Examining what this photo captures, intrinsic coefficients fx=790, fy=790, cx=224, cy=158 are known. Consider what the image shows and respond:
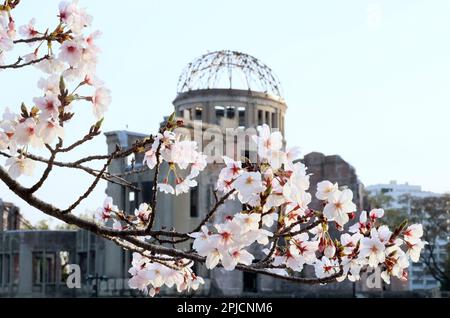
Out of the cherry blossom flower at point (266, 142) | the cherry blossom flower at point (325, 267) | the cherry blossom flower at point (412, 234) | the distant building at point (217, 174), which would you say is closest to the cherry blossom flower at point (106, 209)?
the cherry blossom flower at point (325, 267)

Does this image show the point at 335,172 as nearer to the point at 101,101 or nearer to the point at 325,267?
the point at 325,267

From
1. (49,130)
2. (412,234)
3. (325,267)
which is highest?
(49,130)

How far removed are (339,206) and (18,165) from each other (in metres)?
2.24

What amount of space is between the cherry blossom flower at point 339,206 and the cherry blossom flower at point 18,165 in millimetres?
2071

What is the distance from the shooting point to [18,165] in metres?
5.52

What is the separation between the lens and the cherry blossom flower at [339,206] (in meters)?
5.30

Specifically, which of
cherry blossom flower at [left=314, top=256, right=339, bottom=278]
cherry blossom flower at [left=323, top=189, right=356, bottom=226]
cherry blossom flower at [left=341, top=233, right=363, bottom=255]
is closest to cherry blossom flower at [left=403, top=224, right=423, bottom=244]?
cherry blossom flower at [left=341, top=233, right=363, bottom=255]

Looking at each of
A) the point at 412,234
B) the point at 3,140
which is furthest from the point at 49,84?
the point at 412,234

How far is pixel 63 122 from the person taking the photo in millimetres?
4965

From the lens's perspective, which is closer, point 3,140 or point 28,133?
point 28,133

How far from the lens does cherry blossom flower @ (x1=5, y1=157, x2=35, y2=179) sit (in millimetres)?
5496

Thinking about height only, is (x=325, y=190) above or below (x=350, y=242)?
above

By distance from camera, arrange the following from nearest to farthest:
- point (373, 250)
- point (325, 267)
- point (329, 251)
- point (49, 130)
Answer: point (49, 130) → point (373, 250) → point (329, 251) → point (325, 267)

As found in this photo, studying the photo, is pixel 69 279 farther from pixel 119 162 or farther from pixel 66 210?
pixel 66 210
